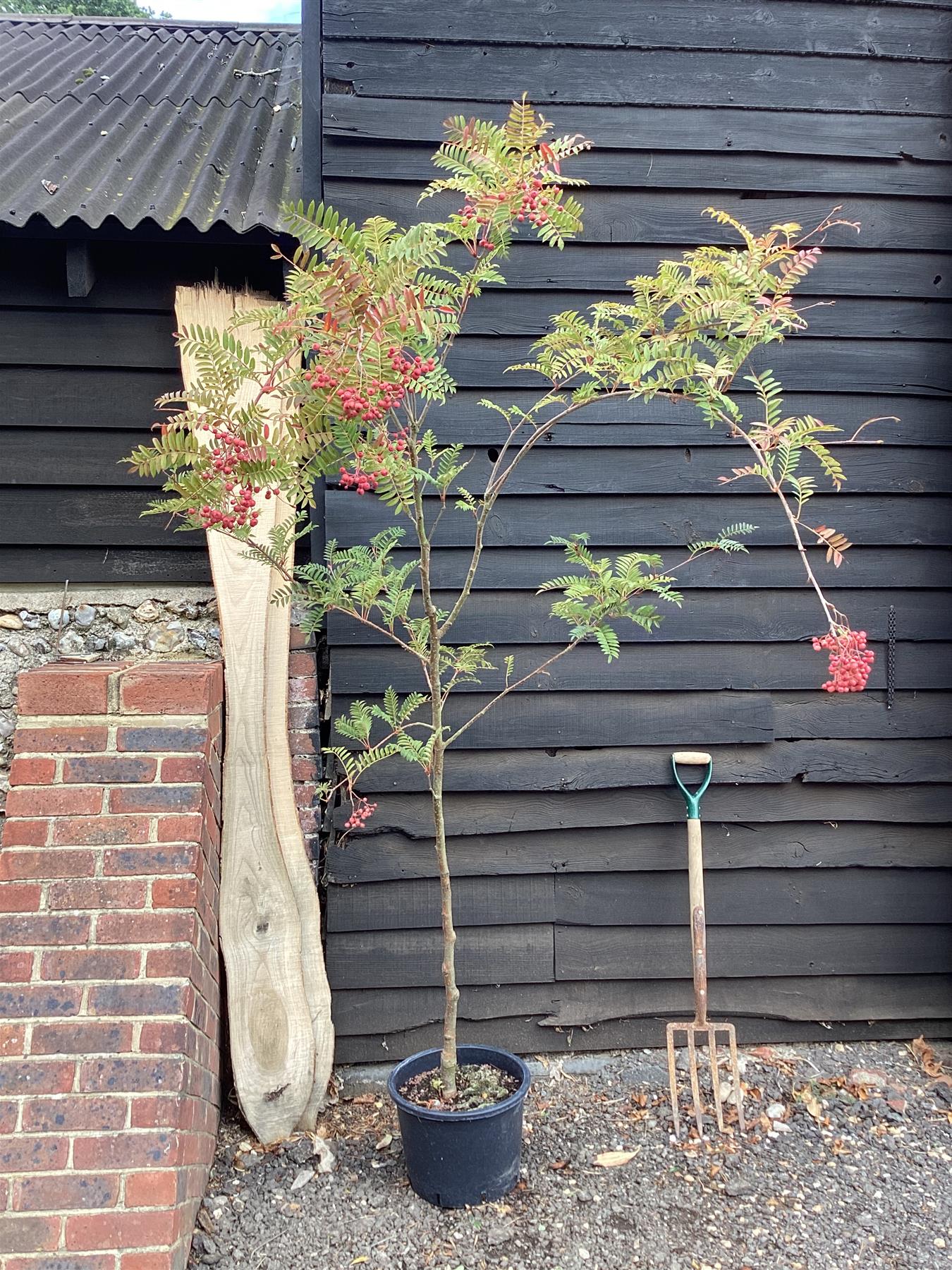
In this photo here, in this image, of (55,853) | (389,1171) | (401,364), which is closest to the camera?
(401,364)

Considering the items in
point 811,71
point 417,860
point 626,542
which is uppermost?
point 811,71

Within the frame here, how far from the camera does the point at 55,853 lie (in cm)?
206

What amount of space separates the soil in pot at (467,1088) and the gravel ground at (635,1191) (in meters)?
0.25

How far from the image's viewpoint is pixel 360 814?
2.42 metres

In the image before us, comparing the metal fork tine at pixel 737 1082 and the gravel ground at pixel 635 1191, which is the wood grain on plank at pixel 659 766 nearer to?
the metal fork tine at pixel 737 1082

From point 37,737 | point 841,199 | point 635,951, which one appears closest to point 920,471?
point 841,199

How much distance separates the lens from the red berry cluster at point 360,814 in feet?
7.61

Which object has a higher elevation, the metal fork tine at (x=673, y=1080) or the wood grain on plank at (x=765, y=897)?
the wood grain on plank at (x=765, y=897)

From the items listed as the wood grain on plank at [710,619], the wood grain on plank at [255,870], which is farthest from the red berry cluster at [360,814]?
the wood grain on plank at [710,619]

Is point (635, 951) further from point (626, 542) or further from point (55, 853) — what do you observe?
point (55, 853)

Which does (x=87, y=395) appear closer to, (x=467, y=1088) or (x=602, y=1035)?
(x=467, y=1088)

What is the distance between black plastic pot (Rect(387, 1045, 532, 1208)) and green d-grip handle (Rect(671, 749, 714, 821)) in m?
0.91

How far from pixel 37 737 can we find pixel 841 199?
2.85m

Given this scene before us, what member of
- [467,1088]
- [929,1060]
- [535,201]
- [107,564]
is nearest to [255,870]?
[467,1088]
